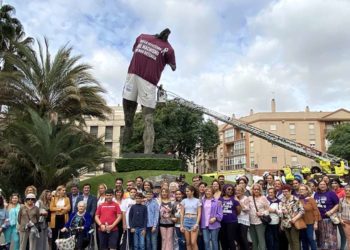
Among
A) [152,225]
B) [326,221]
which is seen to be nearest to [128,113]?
[152,225]

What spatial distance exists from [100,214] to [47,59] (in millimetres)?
11202

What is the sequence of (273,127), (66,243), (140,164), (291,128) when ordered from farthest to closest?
1. (291,128)
2. (273,127)
3. (140,164)
4. (66,243)

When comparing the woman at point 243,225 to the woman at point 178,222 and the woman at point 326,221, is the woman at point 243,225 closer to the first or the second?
the woman at point 178,222

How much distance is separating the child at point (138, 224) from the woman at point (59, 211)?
1.43m

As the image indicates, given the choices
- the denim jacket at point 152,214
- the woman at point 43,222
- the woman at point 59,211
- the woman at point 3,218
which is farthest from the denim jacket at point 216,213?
the woman at point 3,218

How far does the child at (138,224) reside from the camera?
6715 mm

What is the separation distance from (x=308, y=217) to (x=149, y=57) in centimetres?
850

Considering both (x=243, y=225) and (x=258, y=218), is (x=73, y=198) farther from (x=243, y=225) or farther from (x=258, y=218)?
(x=258, y=218)

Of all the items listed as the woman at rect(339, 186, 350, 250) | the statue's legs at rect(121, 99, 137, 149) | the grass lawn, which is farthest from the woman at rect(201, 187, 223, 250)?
the statue's legs at rect(121, 99, 137, 149)

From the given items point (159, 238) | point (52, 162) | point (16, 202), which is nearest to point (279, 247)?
point (159, 238)

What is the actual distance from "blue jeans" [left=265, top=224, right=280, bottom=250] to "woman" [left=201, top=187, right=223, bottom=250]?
1028 millimetres

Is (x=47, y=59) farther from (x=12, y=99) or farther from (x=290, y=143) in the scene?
(x=290, y=143)

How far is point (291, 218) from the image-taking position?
675 cm

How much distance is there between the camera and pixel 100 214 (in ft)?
22.8
